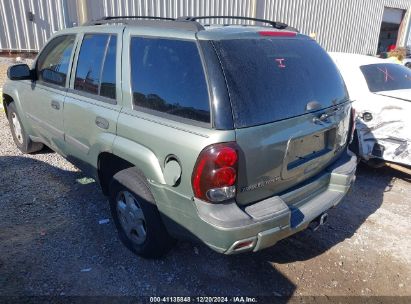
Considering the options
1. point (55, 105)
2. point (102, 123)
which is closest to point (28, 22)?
point (55, 105)

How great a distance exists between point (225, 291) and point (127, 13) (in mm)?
8744

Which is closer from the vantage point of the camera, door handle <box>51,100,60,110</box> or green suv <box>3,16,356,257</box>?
green suv <box>3,16,356,257</box>

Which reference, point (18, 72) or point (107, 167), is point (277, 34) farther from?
point (18, 72)

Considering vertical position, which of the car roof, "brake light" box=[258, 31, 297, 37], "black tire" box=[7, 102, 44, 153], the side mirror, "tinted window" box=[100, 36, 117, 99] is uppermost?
the car roof

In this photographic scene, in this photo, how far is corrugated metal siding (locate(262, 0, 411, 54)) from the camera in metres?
13.8

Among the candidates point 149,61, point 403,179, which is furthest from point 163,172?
point 403,179

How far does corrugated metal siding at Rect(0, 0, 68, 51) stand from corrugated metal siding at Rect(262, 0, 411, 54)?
23.9 ft

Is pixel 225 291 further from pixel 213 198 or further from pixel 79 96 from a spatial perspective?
pixel 79 96

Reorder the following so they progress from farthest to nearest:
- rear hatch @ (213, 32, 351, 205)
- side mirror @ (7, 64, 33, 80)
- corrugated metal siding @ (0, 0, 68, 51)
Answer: corrugated metal siding @ (0, 0, 68, 51), side mirror @ (7, 64, 33, 80), rear hatch @ (213, 32, 351, 205)

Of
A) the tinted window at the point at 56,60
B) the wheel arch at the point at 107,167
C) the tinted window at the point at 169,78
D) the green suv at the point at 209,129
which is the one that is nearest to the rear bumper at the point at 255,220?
the green suv at the point at 209,129

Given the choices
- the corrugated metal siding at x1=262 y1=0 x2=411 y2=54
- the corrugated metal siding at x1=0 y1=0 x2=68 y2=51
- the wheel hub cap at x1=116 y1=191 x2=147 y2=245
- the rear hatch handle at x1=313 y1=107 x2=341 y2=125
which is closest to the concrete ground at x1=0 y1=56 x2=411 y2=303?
the wheel hub cap at x1=116 y1=191 x2=147 y2=245

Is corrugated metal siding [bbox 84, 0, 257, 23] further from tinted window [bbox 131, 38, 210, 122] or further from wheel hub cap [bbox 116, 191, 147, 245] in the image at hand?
wheel hub cap [bbox 116, 191, 147, 245]

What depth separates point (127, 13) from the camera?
9.66 meters

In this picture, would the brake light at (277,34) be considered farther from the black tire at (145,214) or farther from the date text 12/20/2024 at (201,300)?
the date text 12/20/2024 at (201,300)
